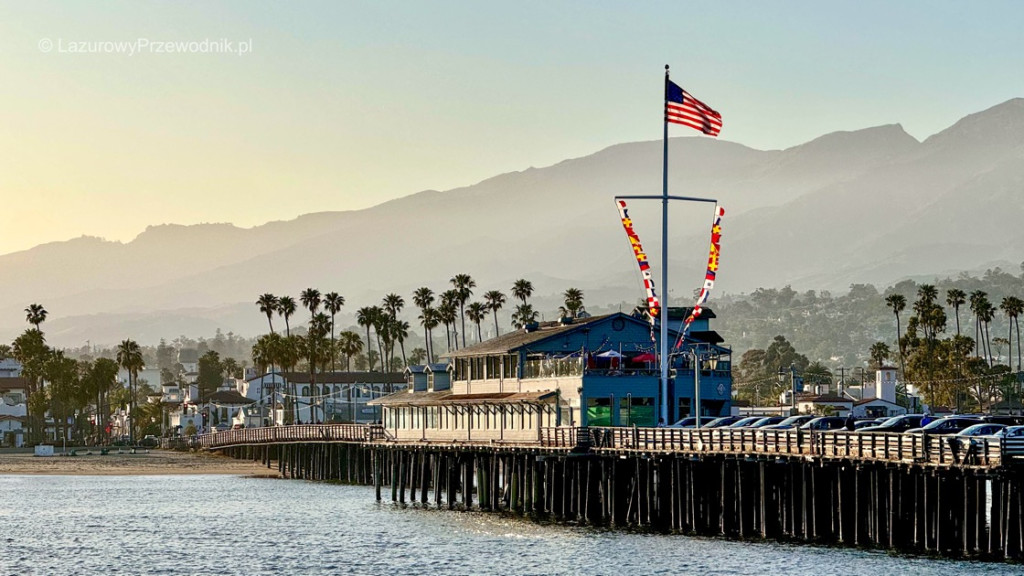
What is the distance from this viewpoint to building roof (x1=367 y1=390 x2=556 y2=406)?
83.8m

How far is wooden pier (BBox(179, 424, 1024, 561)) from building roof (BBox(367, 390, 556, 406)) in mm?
3188

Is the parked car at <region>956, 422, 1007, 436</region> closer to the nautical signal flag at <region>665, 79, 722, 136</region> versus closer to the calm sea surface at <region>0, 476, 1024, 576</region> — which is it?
the calm sea surface at <region>0, 476, 1024, 576</region>

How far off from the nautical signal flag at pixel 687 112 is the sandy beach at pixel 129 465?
→ 244ft

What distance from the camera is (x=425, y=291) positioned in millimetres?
196125

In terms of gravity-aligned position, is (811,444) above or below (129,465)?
above

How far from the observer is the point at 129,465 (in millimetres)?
154500

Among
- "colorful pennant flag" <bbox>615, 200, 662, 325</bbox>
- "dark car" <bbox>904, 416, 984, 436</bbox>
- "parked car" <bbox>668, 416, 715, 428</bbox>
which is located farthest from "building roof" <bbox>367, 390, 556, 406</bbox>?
"dark car" <bbox>904, 416, 984, 436</bbox>

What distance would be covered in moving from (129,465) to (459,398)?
7053cm

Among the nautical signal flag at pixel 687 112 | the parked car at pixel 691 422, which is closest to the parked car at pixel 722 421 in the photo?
the parked car at pixel 691 422

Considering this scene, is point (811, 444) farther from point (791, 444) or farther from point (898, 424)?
point (898, 424)

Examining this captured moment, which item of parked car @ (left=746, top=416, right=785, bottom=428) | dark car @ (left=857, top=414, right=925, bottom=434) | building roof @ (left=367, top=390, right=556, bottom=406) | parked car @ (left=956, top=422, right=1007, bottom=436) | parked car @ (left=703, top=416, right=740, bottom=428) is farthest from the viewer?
building roof @ (left=367, top=390, right=556, bottom=406)

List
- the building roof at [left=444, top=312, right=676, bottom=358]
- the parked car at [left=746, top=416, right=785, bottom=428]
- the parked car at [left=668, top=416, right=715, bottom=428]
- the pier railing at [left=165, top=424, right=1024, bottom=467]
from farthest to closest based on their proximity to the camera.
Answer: the building roof at [left=444, top=312, right=676, bottom=358]
the parked car at [left=668, top=416, right=715, bottom=428]
the parked car at [left=746, top=416, right=785, bottom=428]
the pier railing at [left=165, top=424, right=1024, bottom=467]

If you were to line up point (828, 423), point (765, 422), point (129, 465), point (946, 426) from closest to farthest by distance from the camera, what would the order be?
point (946, 426), point (828, 423), point (765, 422), point (129, 465)

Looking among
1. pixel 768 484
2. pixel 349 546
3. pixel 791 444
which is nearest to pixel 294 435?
pixel 349 546
